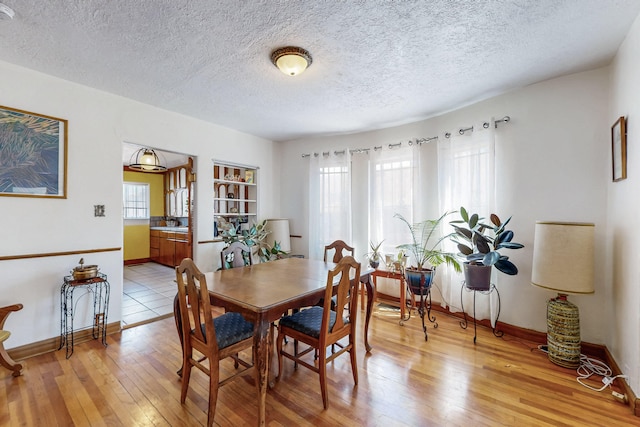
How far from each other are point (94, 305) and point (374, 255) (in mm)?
3224

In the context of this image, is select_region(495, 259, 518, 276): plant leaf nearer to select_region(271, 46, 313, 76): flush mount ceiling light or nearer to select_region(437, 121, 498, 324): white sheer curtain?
select_region(437, 121, 498, 324): white sheer curtain

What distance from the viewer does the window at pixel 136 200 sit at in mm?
6629

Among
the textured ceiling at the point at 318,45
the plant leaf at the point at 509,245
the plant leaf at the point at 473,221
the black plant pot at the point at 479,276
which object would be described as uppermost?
the textured ceiling at the point at 318,45

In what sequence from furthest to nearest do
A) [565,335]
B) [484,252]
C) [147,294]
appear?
[147,294] < [484,252] < [565,335]

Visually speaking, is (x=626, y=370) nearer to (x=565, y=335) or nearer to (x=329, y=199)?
(x=565, y=335)

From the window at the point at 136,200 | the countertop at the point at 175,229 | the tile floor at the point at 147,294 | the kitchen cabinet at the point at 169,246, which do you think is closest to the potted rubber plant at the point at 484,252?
the tile floor at the point at 147,294

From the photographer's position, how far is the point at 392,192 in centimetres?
386

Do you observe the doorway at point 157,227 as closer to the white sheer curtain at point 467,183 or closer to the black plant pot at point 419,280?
the black plant pot at point 419,280

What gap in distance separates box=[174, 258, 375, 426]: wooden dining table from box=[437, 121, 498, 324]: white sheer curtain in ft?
4.30

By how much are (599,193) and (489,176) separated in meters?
0.85

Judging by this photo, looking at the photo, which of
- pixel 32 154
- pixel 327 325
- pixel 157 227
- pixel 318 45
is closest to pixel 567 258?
pixel 327 325

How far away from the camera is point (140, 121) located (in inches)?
124

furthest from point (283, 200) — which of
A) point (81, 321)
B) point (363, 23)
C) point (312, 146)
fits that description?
point (363, 23)

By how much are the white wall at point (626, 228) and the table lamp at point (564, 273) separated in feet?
0.64
